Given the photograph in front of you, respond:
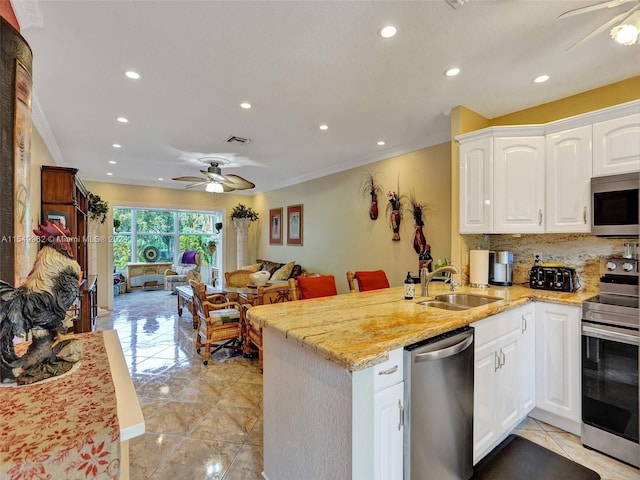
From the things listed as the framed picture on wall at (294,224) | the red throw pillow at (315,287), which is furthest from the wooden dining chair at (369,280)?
the framed picture on wall at (294,224)

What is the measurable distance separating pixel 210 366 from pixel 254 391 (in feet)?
2.71

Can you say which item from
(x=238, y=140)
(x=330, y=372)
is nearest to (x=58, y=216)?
(x=238, y=140)

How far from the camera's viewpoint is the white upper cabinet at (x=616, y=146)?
86.7 inches

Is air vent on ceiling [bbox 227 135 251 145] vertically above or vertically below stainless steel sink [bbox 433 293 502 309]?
above

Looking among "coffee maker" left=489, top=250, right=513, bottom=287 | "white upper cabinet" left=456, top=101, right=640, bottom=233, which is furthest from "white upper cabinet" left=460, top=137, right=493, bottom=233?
"coffee maker" left=489, top=250, right=513, bottom=287

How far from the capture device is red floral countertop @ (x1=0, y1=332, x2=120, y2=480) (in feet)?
2.24

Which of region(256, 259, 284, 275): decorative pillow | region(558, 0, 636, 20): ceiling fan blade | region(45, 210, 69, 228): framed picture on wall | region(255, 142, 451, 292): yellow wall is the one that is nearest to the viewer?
Answer: region(558, 0, 636, 20): ceiling fan blade

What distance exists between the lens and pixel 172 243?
9898mm

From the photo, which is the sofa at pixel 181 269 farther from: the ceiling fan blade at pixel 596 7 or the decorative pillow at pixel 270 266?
the ceiling fan blade at pixel 596 7

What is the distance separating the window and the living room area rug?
8.17m

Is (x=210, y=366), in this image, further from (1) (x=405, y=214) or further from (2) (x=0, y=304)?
(1) (x=405, y=214)

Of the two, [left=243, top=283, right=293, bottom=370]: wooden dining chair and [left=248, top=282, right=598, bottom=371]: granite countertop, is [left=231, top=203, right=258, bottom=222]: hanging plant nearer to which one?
[left=243, top=283, right=293, bottom=370]: wooden dining chair

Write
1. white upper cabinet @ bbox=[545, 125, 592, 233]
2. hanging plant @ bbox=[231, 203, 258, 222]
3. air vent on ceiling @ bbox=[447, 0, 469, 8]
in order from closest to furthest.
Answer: air vent on ceiling @ bbox=[447, 0, 469, 8] < white upper cabinet @ bbox=[545, 125, 592, 233] < hanging plant @ bbox=[231, 203, 258, 222]

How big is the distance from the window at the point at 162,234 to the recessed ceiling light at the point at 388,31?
7795mm
